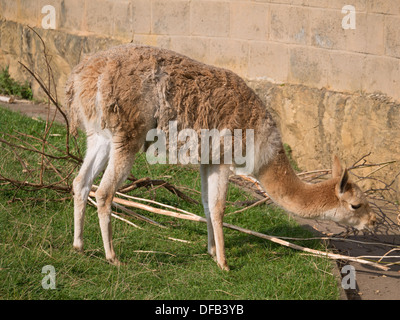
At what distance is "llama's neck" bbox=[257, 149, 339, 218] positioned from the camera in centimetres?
569

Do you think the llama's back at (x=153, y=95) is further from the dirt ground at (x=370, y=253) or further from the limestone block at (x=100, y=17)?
the limestone block at (x=100, y=17)

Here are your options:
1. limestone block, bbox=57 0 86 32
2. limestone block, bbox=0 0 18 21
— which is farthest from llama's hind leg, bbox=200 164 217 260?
limestone block, bbox=0 0 18 21

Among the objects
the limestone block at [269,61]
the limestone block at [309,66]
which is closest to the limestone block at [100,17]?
the limestone block at [269,61]

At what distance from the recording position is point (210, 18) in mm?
9016

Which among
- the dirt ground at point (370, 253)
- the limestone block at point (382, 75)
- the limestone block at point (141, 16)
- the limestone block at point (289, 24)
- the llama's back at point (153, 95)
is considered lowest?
the dirt ground at point (370, 253)

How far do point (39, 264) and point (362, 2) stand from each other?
5.10 metres

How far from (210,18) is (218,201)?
4.19m

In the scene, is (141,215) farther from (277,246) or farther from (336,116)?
(336,116)

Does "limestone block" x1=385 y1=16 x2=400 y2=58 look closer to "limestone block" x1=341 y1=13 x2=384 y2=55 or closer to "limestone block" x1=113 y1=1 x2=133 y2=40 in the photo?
"limestone block" x1=341 y1=13 x2=384 y2=55

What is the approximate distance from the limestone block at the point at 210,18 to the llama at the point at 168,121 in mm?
3373

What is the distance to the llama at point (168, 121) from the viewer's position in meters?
5.28

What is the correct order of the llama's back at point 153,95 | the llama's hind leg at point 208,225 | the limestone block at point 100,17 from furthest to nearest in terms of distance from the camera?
the limestone block at point 100,17, the llama's hind leg at point 208,225, the llama's back at point 153,95

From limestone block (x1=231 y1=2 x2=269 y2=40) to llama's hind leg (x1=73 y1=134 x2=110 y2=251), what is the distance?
392cm

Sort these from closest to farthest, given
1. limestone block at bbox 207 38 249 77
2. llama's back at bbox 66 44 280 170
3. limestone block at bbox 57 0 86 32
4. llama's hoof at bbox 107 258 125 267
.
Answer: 1. llama's back at bbox 66 44 280 170
2. llama's hoof at bbox 107 258 125 267
3. limestone block at bbox 207 38 249 77
4. limestone block at bbox 57 0 86 32
